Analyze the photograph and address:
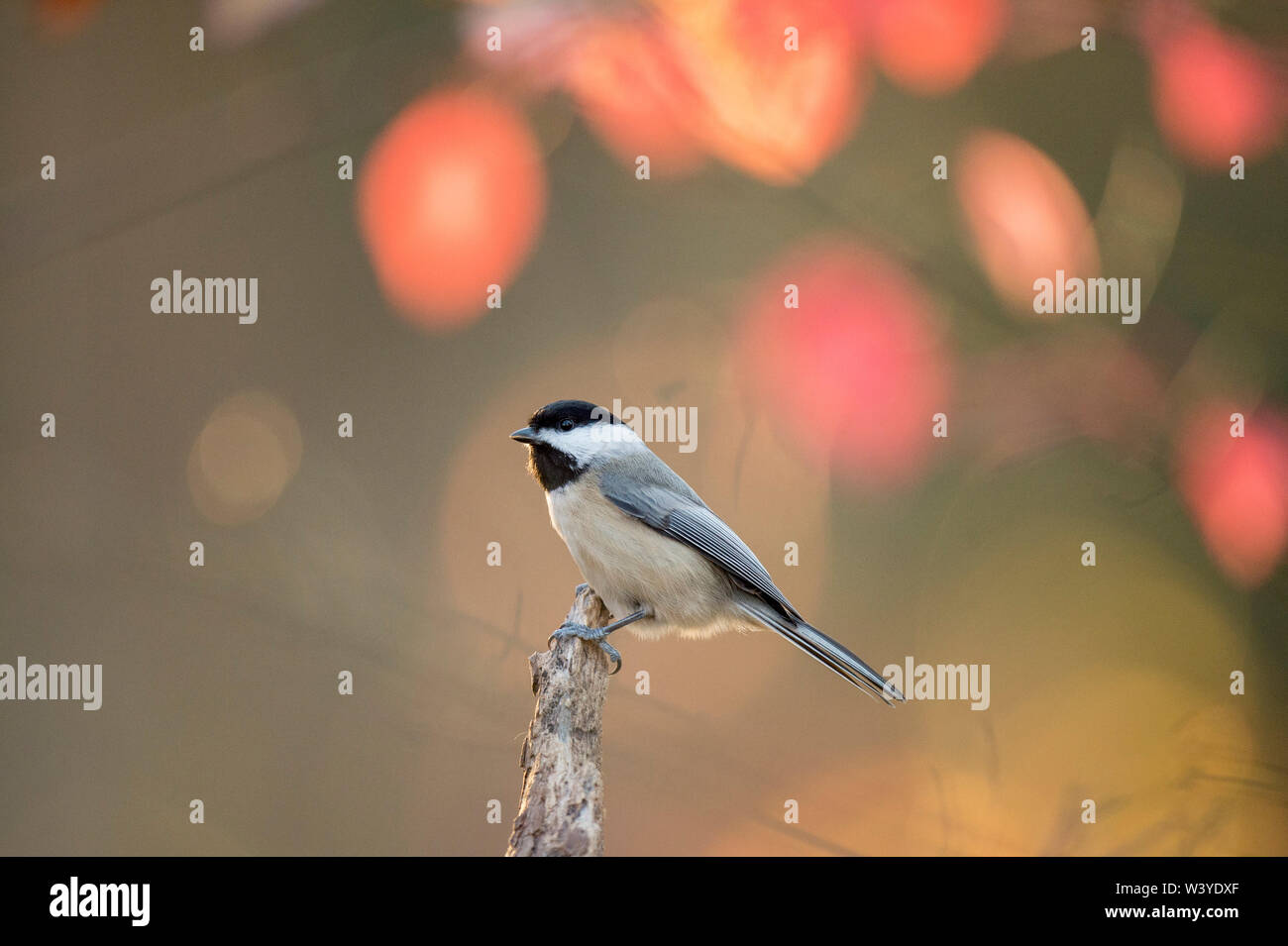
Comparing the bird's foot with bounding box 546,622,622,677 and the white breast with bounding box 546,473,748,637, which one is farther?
the white breast with bounding box 546,473,748,637

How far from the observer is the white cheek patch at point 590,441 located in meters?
2.25

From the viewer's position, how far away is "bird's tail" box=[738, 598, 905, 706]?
6.73ft

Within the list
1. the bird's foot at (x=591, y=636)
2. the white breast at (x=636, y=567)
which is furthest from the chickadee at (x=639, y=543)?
the bird's foot at (x=591, y=636)

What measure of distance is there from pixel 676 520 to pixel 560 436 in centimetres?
34

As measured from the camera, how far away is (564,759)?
169cm

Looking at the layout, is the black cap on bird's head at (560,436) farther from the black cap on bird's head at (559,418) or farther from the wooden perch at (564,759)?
the wooden perch at (564,759)

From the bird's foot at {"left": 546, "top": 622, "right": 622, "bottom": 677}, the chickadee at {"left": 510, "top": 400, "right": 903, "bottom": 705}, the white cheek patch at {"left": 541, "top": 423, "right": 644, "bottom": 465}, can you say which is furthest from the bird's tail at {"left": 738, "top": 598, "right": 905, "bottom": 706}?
the white cheek patch at {"left": 541, "top": 423, "right": 644, "bottom": 465}

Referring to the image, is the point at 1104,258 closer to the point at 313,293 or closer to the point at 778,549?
the point at 778,549

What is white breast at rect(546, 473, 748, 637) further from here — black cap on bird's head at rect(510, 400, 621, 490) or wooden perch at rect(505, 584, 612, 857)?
wooden perch at rect(505, 584, 612, 857)

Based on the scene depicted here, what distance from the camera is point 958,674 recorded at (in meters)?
3.51

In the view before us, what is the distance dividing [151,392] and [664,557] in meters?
2.47

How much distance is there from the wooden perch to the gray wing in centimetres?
39

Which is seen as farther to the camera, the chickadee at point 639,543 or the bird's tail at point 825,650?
the chickadee at point 639,543
